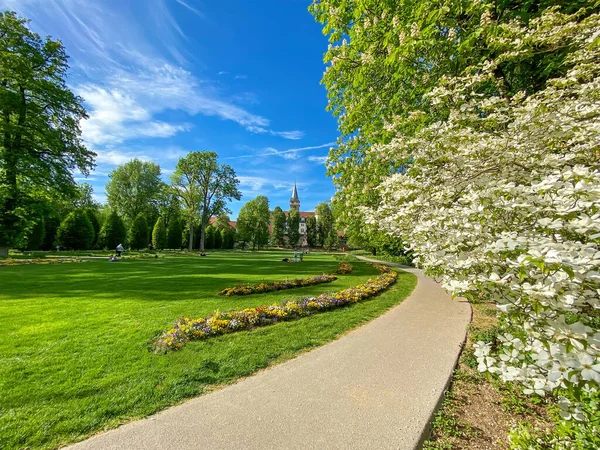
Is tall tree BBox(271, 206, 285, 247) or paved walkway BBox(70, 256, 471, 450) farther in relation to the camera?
tall tree BBox(271, 206, 285, 247)

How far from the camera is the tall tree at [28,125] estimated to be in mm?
14602

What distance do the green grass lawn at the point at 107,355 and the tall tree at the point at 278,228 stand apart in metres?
50.0

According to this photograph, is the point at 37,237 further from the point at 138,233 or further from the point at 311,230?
the point at 311,230

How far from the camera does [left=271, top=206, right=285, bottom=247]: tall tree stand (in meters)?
57.6

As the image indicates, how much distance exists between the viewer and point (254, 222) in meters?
50.4

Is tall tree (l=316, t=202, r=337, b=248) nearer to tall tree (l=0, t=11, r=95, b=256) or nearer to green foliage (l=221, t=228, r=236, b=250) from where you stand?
green foliage (l=221, t=228, r=236, b=250)

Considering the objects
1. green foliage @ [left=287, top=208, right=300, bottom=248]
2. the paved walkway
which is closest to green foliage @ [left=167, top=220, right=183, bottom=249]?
green foliage @ [left=287, top=208, right=300, bottom=248]

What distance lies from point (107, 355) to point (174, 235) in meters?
35.4

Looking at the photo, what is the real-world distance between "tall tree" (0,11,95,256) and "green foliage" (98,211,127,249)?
38.7 ft

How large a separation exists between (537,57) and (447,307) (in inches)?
238

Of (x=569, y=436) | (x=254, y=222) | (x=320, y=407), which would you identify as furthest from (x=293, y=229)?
(x=569, y=436)

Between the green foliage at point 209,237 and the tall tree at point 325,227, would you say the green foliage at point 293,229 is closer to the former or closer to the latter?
the tall tree at point 325,227

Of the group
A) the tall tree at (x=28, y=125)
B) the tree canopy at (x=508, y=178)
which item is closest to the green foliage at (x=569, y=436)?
the tree canopy at (x=508, y=178)

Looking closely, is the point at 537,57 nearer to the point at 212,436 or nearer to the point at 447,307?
the point at 447,307
